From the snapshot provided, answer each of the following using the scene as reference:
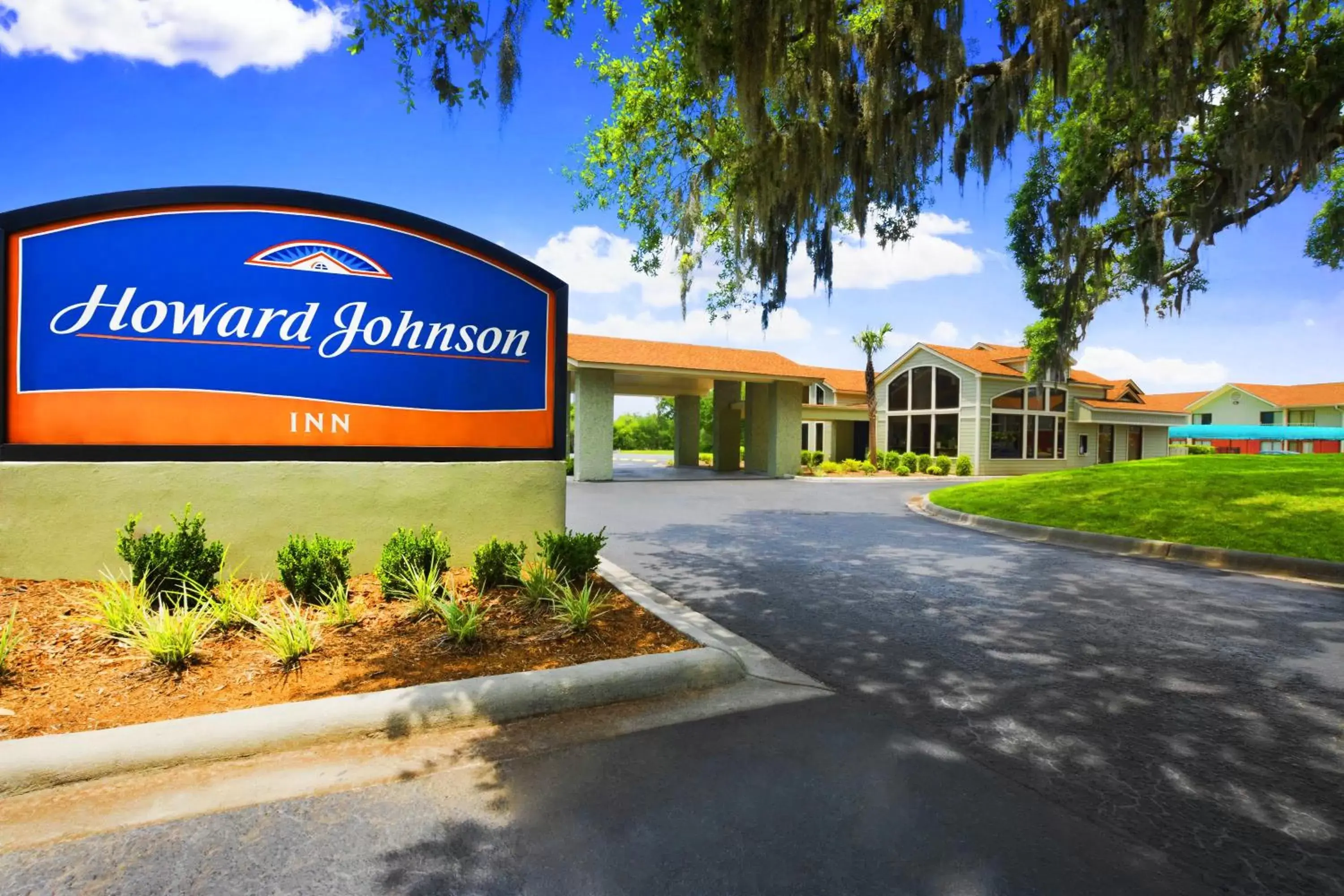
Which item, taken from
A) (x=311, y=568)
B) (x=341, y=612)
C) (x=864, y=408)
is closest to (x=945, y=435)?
(x=864, y=408)

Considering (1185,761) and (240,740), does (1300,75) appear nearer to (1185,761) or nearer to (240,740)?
(1185,761)

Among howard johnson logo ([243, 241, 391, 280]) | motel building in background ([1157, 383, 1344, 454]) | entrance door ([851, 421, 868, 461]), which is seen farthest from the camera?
motel building in background ([1157, 383, 1344, 454])

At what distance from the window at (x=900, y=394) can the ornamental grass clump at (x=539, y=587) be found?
32.4 m

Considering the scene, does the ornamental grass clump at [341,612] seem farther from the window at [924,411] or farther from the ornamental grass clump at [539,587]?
the window at [924,411]

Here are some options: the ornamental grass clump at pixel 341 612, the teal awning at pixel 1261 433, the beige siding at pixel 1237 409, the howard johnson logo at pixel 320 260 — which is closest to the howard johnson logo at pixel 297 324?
the howard johnson logo at pixel 320 260

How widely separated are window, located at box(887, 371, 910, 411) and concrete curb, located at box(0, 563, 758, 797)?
3325 cm

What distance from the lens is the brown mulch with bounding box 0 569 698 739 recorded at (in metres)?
3.73

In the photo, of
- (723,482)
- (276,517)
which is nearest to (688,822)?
(276,517)

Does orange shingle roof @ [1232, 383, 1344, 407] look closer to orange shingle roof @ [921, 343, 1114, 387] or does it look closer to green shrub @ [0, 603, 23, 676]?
orange shingle roof @ [921, 343, 1114, 387]

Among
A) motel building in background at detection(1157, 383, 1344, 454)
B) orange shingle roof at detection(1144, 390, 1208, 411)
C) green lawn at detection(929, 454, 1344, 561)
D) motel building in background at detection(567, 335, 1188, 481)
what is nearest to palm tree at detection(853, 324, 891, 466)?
motel building in background at detection(567, 335, 1188, 481)

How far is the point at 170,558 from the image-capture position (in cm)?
526

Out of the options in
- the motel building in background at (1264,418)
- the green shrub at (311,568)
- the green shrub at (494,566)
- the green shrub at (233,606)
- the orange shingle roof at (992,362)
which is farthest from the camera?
the motel building in background at (1264,418)

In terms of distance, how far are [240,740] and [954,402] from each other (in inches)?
1341

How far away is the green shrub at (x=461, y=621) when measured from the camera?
468 cm
